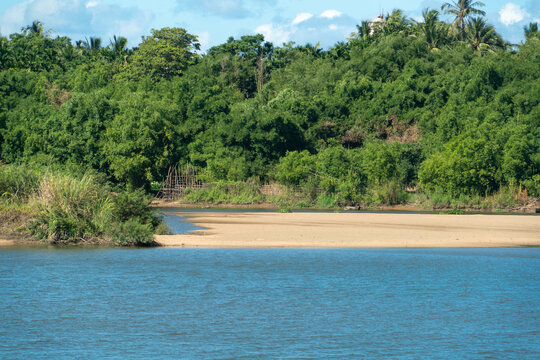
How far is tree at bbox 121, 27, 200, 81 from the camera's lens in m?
91.4

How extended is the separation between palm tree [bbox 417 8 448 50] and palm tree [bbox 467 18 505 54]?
3.43 meters

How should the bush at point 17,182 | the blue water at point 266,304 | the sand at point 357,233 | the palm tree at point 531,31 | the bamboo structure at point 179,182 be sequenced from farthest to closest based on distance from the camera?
the palm tree at point 531,31, the bamboo structure at point 179,182, the bush at point 17,182, the sand at point 357,233, the blue water at point 266,304

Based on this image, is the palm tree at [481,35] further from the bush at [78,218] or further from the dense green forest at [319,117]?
the bush at [78,218]

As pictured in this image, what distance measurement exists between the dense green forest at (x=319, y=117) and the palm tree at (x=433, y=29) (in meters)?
0.19

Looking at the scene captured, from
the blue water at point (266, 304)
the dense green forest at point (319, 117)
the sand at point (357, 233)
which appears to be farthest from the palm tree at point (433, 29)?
the blue water at point (266, 304)

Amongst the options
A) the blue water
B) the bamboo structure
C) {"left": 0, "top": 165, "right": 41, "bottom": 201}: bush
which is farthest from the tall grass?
the bamboo structure

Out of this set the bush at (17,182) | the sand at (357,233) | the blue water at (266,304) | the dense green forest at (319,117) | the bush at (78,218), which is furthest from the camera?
the dense green forest at (319,117)

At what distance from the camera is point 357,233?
118ft

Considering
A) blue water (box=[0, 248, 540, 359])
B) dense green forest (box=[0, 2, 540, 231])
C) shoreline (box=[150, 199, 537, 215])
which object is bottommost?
blue water (box=[0, 248, 540, 359])

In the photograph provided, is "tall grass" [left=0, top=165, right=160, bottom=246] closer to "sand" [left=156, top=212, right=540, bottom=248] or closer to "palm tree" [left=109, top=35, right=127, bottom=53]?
"sand" [left=156, top=212, right=540, bottom=248]

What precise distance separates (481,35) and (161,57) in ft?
139

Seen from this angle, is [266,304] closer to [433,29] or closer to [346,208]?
[346,208]

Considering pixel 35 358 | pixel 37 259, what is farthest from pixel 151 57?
pixel 35 358

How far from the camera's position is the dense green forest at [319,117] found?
6269cm
